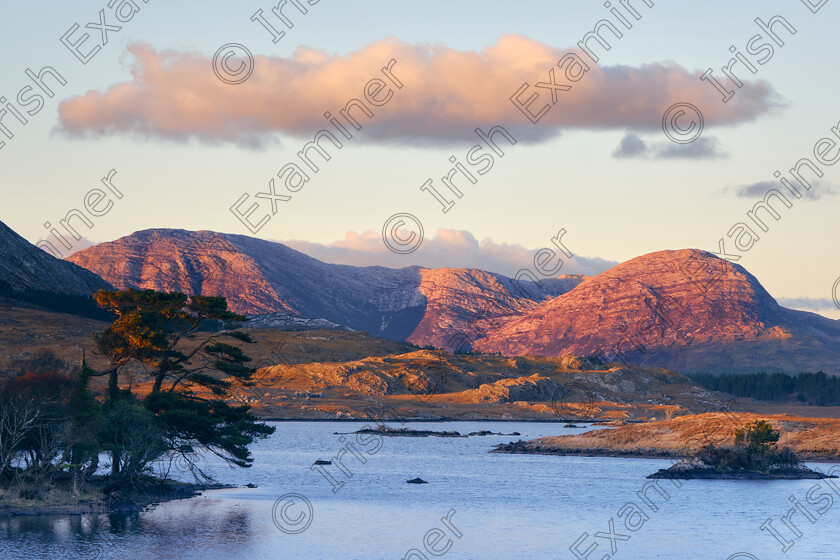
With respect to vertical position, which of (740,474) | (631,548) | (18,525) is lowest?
(18,525)

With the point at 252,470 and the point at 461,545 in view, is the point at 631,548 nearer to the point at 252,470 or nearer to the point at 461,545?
the point at 461,545

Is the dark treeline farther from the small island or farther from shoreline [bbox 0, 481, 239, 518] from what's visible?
the small island

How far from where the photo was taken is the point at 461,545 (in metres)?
72.3

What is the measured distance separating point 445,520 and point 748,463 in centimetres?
5557

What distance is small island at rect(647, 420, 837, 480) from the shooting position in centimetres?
12181

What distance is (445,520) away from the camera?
8356 centimetres

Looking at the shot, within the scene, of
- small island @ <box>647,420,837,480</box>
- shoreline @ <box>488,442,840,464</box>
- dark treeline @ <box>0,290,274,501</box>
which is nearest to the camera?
dark treeline @ <box>0,290,274,501</box>

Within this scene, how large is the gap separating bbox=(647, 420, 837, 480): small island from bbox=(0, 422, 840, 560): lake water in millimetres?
2437

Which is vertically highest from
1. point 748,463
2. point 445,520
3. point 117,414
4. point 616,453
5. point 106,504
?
point 748,463

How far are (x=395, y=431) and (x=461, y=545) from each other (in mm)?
124645

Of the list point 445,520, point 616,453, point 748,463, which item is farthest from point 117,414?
point 616,453

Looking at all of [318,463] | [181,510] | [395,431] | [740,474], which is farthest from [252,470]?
[395,431]

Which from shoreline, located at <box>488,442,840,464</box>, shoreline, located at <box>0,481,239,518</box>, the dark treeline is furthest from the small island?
shoreline, located at <box>0,481,239,518</box>

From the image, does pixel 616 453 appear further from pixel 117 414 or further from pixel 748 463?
pixel 117 414
